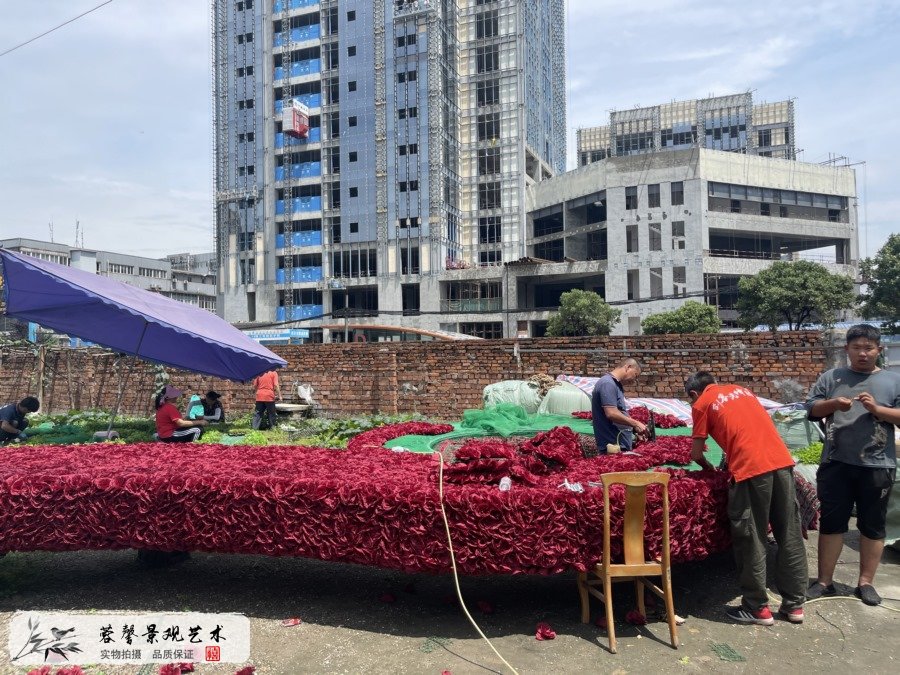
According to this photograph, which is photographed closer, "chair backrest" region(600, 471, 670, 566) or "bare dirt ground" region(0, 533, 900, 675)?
"bare dirt ground" region(0, 533, 900, 675)

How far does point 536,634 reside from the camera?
13.1 feet

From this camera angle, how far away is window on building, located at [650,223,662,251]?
131 ft

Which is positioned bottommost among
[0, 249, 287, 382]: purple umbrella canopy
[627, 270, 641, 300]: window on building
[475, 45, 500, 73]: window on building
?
[0, 249, 287, 382]: purple umbrella canopy

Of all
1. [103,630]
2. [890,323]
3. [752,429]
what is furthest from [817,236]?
[103,630]

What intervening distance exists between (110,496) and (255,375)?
7.51m

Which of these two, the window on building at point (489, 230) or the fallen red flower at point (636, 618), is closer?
the fallen red flower at point (636, 618)

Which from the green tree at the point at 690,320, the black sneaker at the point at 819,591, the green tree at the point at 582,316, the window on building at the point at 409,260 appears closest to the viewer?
the black sneaker at the point at 819,591

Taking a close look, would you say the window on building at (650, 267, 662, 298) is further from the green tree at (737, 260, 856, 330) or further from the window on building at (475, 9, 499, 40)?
the window on building at (475, 9, 499, 40)

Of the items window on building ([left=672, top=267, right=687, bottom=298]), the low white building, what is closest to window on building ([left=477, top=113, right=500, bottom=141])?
window on building ([left=672, top=267, right=687, bottom=298])

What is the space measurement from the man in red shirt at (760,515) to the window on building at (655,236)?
124 feet

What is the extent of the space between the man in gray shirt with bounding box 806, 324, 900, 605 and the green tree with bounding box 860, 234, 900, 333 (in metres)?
28.1

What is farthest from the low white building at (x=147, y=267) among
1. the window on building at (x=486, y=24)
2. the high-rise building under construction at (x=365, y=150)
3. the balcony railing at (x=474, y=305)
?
the window on building at (x=486, y=24)

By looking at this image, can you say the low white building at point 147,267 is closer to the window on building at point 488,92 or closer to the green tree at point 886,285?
the window on building at point 488,92

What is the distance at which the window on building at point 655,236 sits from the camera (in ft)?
131
